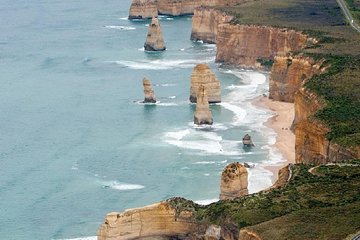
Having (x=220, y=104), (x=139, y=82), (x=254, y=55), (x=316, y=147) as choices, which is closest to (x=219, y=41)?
(x=254, y=55)

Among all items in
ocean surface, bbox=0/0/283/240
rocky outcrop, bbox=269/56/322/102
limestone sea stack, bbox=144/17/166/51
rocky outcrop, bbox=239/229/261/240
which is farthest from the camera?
limestone sea stack, bbox=144/17/166/51

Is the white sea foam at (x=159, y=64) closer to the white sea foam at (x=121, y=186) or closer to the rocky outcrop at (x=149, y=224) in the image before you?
the white sea foam at (x=121, y=186)

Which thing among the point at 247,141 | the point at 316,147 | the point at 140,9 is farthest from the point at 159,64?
the point at 316,147

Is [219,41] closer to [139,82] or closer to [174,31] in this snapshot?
[139,82]

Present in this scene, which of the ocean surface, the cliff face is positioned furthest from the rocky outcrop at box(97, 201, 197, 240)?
the cliff face

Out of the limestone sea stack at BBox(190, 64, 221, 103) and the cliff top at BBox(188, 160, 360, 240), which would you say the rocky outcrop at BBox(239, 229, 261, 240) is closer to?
the cliff top at BBox(188, 160, 360, 240)

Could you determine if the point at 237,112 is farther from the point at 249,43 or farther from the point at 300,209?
the point at 300,209

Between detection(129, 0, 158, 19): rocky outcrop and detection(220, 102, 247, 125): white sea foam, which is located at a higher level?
detection(220, 102, 247, 125): white sea foam
